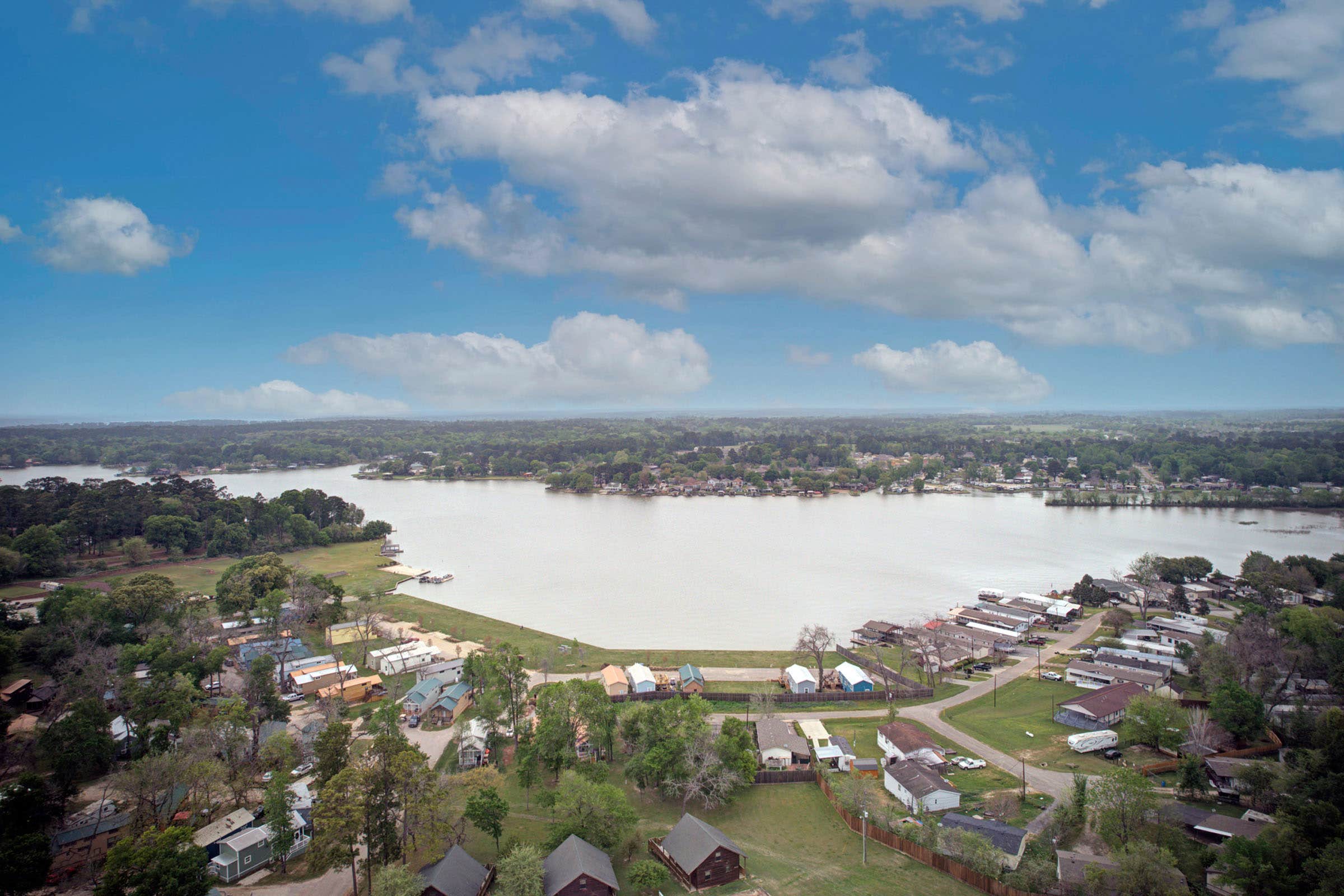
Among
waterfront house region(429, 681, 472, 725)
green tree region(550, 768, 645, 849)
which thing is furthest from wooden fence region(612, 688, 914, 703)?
green tree region(550, 768, 645, 849)

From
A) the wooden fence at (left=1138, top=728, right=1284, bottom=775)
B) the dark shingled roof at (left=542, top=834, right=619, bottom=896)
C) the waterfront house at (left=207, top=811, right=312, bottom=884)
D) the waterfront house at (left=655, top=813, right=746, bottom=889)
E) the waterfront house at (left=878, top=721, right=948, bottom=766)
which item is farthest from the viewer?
the waterfront house at (left=878, top=721, right=948, bottom=766)

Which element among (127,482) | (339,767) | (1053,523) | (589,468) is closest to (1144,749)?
(339,767)

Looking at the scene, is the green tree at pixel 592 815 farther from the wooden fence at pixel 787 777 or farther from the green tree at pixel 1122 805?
the green tree at pixel 1122 805

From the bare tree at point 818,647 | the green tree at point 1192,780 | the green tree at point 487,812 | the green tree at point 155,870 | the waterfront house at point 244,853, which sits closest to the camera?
the green tree at point 155,870

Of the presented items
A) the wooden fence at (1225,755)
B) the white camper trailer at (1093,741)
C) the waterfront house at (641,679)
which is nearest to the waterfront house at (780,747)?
the waterfront house at (641,679)

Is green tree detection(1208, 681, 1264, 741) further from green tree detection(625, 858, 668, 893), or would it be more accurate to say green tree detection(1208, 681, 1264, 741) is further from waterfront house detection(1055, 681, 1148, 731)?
green tree detection(625, 858, 668, 893)

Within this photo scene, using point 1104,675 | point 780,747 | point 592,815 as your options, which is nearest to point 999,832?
point 780,747

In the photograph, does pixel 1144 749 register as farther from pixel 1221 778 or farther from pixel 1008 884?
pixel 1008 884
